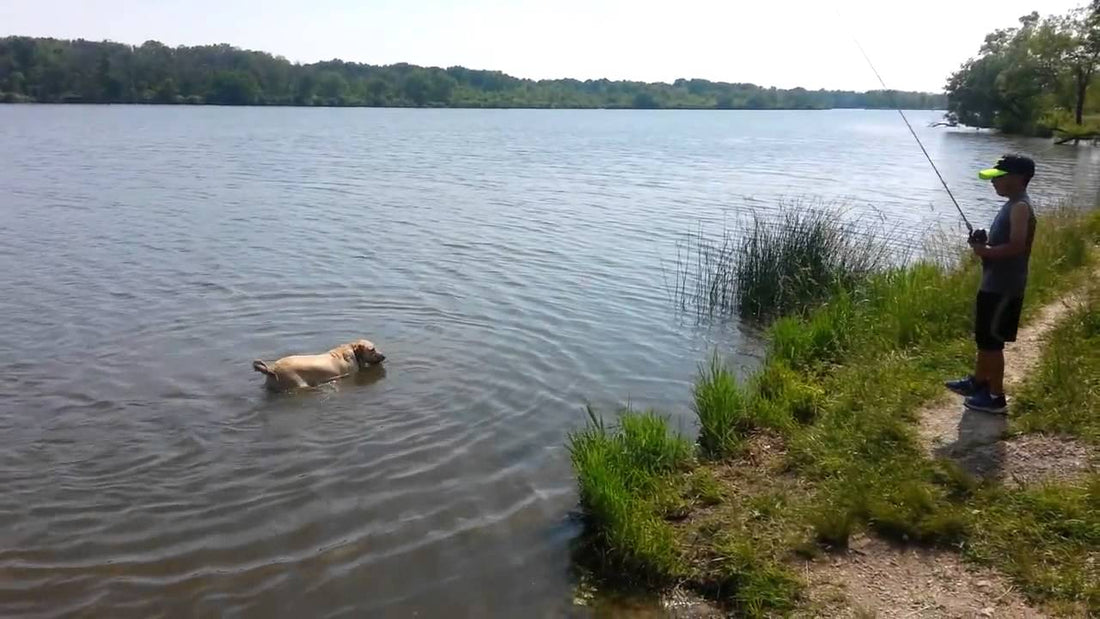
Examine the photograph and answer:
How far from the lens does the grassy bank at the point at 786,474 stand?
5344 mm

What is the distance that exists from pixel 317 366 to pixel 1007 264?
257 inches

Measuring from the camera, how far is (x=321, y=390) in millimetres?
9211

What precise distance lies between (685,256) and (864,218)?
6796mm

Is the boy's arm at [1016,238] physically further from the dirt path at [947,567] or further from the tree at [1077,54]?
the tree at [1077,54]

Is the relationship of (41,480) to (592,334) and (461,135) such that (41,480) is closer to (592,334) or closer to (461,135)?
(592,334)

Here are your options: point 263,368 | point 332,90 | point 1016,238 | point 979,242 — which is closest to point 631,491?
point 979,242

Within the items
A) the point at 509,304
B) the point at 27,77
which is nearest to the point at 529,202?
the point at 509,304

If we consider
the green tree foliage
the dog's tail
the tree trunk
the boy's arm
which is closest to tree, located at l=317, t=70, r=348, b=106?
the green tree foliage

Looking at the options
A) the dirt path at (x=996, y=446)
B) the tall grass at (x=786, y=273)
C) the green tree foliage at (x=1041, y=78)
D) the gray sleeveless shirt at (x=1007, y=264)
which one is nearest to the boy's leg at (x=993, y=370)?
the dirt path at (x=996, y=446)

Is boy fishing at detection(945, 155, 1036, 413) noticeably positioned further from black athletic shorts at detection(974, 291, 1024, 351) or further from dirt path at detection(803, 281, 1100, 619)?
dirt path at detection(803, 281, 1100, 619)

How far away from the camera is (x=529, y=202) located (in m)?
24.0

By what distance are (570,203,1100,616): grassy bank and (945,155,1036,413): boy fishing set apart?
1.88 feet

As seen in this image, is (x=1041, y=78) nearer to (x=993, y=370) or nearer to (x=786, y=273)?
(x=786, y=273)

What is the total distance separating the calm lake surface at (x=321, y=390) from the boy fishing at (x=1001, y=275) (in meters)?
2.61
